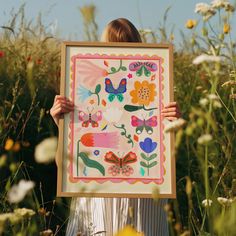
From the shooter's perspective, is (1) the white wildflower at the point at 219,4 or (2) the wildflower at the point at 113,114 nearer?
(1) the white wildflower at the point at 219,4

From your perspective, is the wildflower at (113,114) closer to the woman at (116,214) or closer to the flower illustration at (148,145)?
the flower illustration at (148,145)

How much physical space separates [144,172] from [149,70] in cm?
36

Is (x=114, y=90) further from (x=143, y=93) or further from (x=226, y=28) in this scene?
(x=226, y=28)

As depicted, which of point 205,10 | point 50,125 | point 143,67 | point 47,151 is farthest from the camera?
point 50,125

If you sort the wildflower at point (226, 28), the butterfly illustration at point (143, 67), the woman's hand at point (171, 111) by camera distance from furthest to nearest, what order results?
the butterfly illustration at point (143, 67) < the woman's hand at point (171, 111) < the wildflower at point (226, 28)

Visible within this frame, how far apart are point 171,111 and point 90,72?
0.32 metres

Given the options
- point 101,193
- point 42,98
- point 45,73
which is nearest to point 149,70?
point 101,193

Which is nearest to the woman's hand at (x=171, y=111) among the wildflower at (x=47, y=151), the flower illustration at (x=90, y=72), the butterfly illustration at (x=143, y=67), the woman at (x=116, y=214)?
the butterfly illustration at (x=143, y=67)

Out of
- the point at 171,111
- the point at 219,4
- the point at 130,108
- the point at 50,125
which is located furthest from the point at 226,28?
the point at 50,125

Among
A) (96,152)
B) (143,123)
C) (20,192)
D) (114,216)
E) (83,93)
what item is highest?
(83,93)

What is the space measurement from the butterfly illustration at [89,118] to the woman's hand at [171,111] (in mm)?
225

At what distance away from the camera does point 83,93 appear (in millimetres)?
1927

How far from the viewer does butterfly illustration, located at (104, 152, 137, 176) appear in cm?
188

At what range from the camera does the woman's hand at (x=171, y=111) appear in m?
1.86
